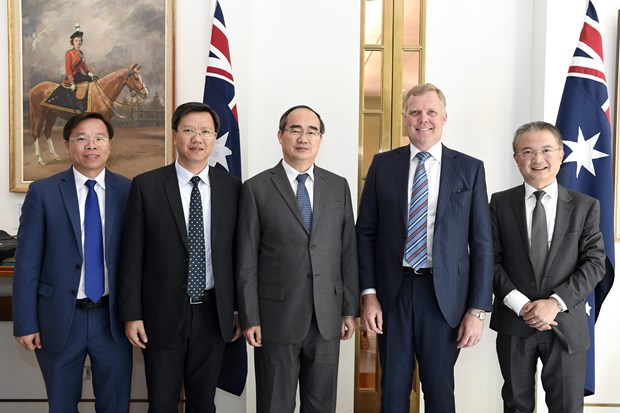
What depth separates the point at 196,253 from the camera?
2.02 m

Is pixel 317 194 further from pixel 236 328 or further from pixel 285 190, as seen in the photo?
pixel 236 328

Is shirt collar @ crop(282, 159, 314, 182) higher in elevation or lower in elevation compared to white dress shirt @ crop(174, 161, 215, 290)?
higher

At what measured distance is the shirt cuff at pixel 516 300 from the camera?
2025mm

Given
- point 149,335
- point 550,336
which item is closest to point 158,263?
point 149,335

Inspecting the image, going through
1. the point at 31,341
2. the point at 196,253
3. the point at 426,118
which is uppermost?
the point at 426,118

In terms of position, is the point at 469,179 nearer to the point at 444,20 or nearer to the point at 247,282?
the point at 247,282

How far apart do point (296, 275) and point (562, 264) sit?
1.15 m

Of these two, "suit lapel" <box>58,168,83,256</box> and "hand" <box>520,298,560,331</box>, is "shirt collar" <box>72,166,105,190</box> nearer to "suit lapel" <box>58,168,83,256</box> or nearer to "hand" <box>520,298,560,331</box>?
"suit lapel" <box>58,168,83,256</box>

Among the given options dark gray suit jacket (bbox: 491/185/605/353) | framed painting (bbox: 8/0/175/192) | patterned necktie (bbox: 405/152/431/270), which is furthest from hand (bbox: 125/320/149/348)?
dark gray suit jacket (bbox: 491/185/605/353)

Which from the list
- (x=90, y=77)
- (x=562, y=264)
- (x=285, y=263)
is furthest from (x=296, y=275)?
(x=90, y=77)

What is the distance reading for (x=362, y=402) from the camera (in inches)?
125

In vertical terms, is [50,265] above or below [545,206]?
below

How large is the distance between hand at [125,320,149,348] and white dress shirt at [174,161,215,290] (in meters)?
0.32

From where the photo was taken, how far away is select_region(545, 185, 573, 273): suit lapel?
207 cm
